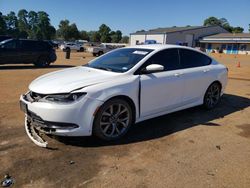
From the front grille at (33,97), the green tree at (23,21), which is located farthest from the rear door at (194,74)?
the green tree at (23,21)

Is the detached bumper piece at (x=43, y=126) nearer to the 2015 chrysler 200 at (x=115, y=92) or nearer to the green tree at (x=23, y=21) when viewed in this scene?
the 2015 chrysler 200 at (x=115, y=92)

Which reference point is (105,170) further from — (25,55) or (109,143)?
(25,55)

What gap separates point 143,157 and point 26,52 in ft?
43.4

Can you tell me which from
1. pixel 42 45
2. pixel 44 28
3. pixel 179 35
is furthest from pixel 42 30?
pixel 42 45

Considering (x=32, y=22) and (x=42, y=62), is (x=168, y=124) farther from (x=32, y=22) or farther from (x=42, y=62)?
(x=32, y=22)

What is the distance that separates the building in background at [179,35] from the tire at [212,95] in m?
56.4

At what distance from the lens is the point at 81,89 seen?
3969mm

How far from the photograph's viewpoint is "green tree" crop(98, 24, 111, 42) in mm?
95250

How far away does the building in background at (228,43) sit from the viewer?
190ft

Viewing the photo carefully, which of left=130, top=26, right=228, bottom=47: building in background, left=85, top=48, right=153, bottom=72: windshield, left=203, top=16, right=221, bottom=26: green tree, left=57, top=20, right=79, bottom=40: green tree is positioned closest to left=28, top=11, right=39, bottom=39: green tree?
left=57, top=20, right=79, bottom=40: green tree

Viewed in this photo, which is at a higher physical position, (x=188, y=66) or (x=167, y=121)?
(x=188, y=66)

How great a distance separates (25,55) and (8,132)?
37.6ft

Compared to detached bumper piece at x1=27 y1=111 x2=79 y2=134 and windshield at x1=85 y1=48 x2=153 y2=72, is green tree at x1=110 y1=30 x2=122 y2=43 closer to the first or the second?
windshield at x1=85 y1=48 x2=153 y2=72

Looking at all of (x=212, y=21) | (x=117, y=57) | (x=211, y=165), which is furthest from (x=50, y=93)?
(x=212, y=21)
